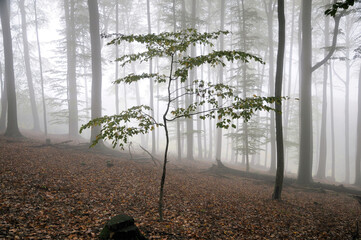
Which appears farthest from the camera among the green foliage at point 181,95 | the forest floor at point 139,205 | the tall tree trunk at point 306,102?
the tall tree trunk at point 306,102

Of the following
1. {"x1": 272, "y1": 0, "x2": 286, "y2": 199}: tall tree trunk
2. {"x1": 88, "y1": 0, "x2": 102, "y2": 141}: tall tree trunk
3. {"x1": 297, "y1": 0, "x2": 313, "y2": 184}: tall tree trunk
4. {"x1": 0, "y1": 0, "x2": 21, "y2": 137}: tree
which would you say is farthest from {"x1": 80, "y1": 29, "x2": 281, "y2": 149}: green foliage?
{"x1": 0, "y1": 0, "x2": 21, "y2": 137}: tree

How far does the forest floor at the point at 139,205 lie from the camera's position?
5059 millimetres

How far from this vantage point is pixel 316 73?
2477cm

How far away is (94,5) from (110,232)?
1476cm

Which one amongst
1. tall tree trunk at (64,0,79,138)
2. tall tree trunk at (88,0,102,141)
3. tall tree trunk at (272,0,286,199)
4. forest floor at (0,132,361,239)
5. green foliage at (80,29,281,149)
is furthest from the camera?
tall tree trunk at (64,0,79,138)

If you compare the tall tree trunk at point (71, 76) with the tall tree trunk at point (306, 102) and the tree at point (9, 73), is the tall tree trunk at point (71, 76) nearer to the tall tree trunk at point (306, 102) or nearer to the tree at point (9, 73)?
the tree at point (9, 73)

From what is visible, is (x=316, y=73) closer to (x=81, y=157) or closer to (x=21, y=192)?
(x=81, y=157)

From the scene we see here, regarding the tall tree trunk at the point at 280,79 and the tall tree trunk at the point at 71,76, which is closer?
the tall tree trunk at the point at 280,79

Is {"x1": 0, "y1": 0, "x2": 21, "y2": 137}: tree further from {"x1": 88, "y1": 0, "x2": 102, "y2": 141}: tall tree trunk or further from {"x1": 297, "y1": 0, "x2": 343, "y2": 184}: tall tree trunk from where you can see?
{"x1": 297, "y1": 0, "x2": 343, "y2": 184}: tall tree trunk

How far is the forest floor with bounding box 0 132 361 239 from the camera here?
506 cm

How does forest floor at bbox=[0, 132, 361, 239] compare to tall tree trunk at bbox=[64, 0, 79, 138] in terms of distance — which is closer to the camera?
forest floor at bbox=[0, 132, 361, 239]

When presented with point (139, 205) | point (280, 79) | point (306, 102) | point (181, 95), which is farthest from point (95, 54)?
point (306, 102)

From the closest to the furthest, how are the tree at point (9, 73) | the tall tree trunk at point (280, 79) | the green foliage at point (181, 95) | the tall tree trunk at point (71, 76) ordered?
1. the green foliage at point (181, 95)
2. the tall tree trunk at point (280, 79)
3. the tree at point (9, 73)
4. the tall tree trunk at point (71, 76)

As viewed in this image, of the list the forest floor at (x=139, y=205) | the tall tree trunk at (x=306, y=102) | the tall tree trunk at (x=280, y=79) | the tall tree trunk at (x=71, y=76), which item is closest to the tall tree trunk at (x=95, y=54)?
the forest floor at (x=139, y=205)
